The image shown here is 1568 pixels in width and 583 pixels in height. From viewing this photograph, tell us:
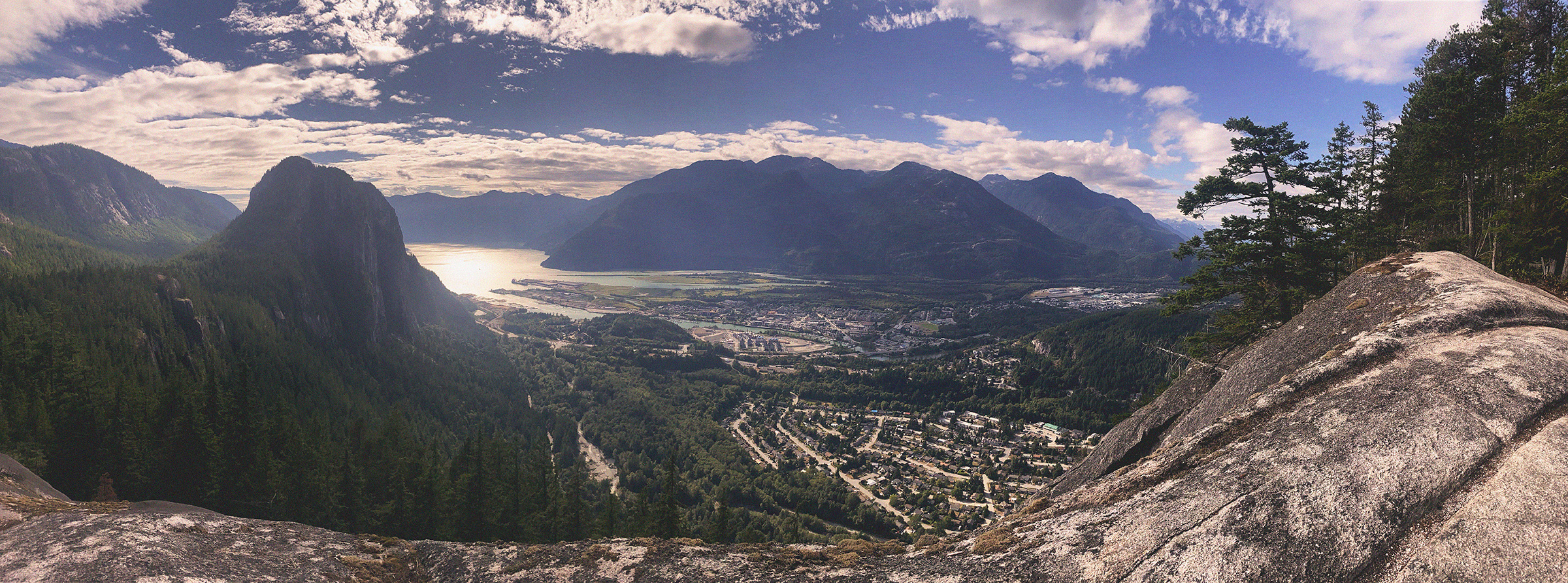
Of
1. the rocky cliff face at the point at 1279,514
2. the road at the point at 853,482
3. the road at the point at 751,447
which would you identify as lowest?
the road at the point at 751,447

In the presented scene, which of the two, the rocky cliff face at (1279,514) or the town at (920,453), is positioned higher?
the rocky cliff face at (1279,514)

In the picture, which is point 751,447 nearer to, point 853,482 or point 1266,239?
point 853,482

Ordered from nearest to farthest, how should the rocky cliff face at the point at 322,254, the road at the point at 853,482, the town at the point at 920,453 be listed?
the town at the point at 920,453
the road at the point at 853,482
the rocky cliff face at the point at 322,254

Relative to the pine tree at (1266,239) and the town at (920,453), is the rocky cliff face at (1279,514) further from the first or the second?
the town at (920,453)

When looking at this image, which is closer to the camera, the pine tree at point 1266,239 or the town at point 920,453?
the pine tree at point 1266,239

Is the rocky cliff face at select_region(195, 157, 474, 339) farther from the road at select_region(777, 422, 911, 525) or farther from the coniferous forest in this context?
the coniferous forest

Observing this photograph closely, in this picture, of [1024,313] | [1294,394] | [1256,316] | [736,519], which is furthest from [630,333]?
[1294,394]

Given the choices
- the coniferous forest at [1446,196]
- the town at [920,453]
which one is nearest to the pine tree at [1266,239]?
the coniferous forest at [1446,196]
